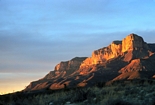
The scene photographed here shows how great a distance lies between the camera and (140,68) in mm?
198000

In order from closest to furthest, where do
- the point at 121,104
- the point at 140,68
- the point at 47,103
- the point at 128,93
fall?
the point at 121,104, the point at 128,93, the point at 47,103, the point at 140,68

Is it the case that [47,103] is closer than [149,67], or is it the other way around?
[47,103]

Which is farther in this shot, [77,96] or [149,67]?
[149,67]

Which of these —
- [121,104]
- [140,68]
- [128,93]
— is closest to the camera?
[121,104]

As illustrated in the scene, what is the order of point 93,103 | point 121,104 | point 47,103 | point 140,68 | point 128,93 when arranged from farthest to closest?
point 140,68 < point 47,103 < point 128,93 < point 93,103 < point 121,104

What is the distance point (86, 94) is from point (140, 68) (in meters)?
188

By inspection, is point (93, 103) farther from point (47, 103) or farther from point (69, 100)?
point (47, 103)

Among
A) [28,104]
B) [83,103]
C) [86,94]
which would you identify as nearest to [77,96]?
[86,94]

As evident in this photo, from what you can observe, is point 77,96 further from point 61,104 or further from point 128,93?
point 128,93

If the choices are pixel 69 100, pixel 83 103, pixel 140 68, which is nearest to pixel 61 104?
pixel 69 100

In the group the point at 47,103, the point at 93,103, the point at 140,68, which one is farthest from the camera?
the point at 140,68

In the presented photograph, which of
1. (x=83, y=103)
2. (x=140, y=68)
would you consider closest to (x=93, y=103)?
(x=83, y=103)

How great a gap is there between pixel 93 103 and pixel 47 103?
3.70m

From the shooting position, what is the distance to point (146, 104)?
1132 centimetres
